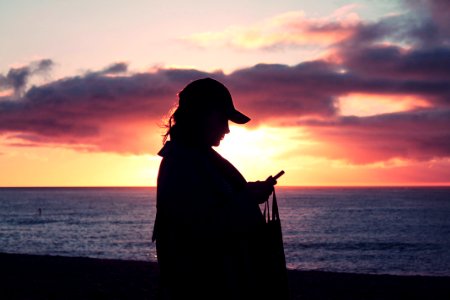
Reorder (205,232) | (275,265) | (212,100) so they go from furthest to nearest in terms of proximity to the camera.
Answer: (212,100)
(275,265)
(205,232)

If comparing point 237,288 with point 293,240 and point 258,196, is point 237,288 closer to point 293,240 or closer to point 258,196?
point 258,196

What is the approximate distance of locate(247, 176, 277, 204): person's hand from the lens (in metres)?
2.81

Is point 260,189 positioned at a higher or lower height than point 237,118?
lower

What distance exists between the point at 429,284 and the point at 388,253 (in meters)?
40.3

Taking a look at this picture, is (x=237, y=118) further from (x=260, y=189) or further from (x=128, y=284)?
(x=128, y=284)

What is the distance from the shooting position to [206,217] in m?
2.58

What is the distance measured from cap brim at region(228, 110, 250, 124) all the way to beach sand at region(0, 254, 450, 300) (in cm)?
989

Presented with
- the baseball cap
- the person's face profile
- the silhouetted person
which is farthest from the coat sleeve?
the baseball cap

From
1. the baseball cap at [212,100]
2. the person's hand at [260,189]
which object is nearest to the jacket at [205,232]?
the person's hand at [260,189]

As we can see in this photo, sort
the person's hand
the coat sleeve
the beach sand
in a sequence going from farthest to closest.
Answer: the beach sand < the person's hand < the coat sleeve

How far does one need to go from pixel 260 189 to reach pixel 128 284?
12.1 m

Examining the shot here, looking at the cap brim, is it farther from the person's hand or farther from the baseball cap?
the person's hand

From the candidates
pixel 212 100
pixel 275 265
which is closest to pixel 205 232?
pixel 275 265

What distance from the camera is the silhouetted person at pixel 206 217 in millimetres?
2584
